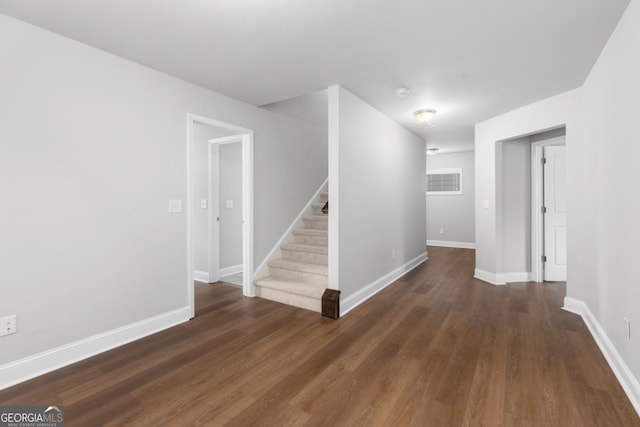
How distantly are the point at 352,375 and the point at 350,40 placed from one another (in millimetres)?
2560

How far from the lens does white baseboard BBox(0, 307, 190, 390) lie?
202cm

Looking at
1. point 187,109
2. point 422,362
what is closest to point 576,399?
point 422,362

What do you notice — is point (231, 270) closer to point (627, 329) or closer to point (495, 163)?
point (495, 163)

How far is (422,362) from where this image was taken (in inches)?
90.0

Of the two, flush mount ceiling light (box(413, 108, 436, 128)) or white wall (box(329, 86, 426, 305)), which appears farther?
flush mount ceiling light (box(413, 108, 436, 128))

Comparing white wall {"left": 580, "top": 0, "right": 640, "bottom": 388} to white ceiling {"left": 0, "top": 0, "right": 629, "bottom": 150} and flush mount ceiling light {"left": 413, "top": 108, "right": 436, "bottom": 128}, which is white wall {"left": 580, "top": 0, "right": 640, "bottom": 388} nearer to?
white ceiling {"left": 0, "top": 0, "right": 629, "bottom": 150}

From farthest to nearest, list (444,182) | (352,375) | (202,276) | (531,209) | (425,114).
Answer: (444,182) → (202,276) → (531,209) → (425,114) → (352,375)

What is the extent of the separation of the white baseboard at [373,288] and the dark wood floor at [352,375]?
166mm

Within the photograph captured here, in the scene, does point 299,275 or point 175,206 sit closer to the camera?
point 175,206

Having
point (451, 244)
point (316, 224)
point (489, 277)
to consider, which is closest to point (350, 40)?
point (316, 224)

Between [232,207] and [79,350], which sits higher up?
[232,207]

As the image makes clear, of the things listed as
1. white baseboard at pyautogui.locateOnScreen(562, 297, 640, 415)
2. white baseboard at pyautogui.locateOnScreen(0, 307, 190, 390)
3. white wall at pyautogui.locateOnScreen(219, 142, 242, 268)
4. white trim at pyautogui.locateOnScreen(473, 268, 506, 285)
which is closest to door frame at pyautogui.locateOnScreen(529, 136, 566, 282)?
white trim at pyautogui.locateOnScreen(473, 268, 506, 285)

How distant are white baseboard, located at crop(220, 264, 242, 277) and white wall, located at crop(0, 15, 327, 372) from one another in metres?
1.69

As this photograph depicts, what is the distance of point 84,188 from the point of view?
2.37 metres
